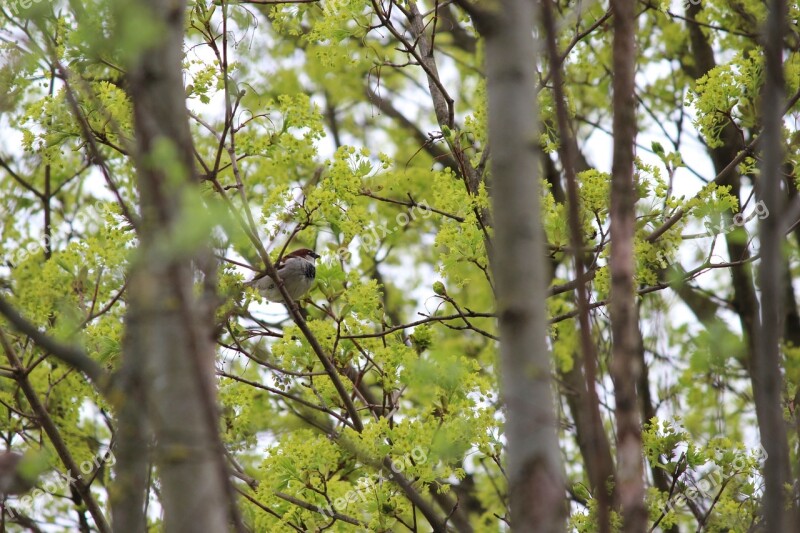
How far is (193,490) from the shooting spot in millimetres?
1614

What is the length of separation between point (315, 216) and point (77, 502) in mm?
2825

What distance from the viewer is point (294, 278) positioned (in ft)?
23.5

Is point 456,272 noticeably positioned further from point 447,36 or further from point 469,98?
point 447,36

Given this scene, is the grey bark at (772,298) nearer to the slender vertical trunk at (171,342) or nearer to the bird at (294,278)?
the slender vertical trunk at (171,342)

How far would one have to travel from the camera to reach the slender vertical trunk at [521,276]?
5.62 ft

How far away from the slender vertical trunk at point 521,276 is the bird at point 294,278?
496 centimetres

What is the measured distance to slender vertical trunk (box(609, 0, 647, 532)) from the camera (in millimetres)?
1646

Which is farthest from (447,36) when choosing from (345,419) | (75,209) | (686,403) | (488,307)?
(345,419)

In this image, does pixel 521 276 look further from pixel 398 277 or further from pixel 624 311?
pixel 398 277

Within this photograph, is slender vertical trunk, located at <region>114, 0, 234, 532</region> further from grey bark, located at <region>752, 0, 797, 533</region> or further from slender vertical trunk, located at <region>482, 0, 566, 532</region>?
grey bark, located at <region>752, 0, 797, 533</region>

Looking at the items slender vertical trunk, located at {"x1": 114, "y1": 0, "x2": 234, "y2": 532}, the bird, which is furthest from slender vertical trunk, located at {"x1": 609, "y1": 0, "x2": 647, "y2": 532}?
the bird

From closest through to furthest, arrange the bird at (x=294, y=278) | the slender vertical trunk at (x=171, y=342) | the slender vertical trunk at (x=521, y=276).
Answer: the slender vertical trunk at (x=171, y=342) → the slender vertical trunk at (x=521, y=276) → the bird at (x=294, y=278)

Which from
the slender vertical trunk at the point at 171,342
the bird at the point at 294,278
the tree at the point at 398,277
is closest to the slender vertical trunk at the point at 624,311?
the tree at the point at 398,277

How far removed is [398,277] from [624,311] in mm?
8182
